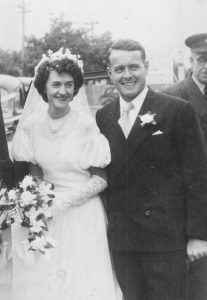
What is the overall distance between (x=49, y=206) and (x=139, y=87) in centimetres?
103

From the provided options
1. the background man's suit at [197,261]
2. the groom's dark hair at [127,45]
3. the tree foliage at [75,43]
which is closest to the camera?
the groom's dark hair at [127,45]

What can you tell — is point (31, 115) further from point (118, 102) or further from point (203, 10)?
point (203, 10)

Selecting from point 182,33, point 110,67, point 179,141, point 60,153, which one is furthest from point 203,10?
point 60,153

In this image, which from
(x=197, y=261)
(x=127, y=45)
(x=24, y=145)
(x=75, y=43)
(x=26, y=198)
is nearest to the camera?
(x=26, y=198)

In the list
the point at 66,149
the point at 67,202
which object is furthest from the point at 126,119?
the point at 67,202

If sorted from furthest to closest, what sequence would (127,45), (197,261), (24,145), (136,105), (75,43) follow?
1. (75,43)
2. (197,261)
3. (24,145)
4. (136,105)
5. (127,45)

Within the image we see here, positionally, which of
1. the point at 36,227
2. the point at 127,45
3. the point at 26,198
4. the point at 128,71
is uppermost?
the point at 127,45

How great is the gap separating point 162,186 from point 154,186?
2.1 inches

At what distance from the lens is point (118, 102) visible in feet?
10.3

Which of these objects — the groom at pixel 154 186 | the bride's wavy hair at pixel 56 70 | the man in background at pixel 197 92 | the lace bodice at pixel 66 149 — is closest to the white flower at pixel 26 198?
the lace bodice at pixel 66 149

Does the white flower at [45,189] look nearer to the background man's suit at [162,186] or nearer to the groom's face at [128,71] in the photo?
the background man's suit at [162,186]

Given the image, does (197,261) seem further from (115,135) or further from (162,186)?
(115,135)

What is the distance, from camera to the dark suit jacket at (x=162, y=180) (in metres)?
2.83

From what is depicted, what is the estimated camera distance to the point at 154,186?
286 centimetres
